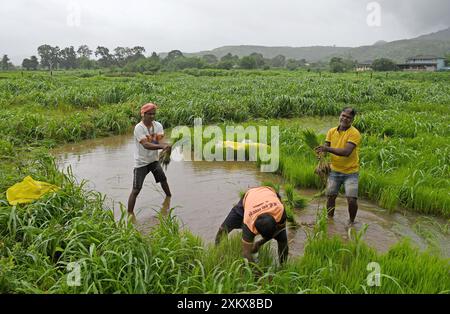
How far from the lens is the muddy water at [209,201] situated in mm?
4621

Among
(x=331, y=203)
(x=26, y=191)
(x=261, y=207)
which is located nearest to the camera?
(x=261, y=207)

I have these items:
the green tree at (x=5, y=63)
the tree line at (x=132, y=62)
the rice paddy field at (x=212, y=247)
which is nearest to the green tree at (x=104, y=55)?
the tree line at (x=132, y=62)

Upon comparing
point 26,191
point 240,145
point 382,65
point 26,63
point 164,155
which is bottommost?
point 26,191

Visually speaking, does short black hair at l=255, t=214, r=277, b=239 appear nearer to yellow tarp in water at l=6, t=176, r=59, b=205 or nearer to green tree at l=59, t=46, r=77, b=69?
yellow tarp in water at l=6, t=176, r=59, b=205

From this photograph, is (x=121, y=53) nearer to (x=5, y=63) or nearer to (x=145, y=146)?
(x=5, y=63)

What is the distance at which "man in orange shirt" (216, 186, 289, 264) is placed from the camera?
314cm

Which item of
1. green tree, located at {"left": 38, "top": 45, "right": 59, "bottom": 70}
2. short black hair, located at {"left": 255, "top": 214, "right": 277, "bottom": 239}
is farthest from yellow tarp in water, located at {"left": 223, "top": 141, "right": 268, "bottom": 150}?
green tree, located at {"left": 38, "top": 45, "right": 59, "bottom": 70}

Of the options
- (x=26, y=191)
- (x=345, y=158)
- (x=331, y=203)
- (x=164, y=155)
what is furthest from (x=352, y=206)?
(x=26, y=191)

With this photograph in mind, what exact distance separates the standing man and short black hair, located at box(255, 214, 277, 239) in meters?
2.33

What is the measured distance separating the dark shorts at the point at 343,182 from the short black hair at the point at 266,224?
1963mm

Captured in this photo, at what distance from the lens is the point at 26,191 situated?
4.53 metres

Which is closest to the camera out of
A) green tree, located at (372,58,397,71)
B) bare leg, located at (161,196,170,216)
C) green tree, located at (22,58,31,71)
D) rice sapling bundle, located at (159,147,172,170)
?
rice sapling bundle, located at (159,147,172,170)

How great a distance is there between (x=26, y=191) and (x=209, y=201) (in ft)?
8.22

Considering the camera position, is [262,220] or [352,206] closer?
[262,220]
